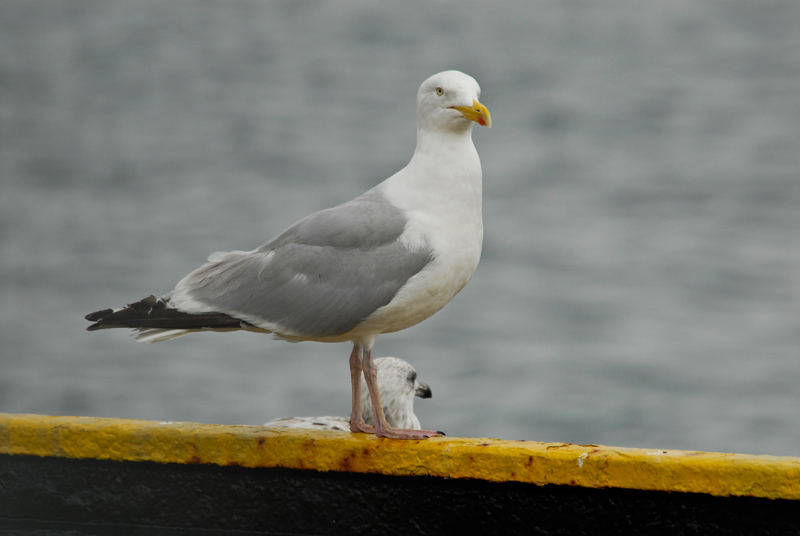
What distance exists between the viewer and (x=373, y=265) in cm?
413

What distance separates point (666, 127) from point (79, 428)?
25.8 metres

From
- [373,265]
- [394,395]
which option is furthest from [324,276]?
[394,395]

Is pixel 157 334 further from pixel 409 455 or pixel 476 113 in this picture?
pixel 476 113

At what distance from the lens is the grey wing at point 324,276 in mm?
4105

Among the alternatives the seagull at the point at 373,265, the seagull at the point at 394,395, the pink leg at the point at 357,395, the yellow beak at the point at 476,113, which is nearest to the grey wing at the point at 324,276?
the seagull at the point at 373,265

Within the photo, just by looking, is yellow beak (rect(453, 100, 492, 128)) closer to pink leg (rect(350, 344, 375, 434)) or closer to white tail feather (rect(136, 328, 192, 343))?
pink leg (rect(350, 344, 375, 434))

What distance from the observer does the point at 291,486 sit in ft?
14.0

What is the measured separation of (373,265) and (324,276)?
214 mm

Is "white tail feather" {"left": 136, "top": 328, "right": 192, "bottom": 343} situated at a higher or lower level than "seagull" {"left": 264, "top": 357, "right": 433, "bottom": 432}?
lower

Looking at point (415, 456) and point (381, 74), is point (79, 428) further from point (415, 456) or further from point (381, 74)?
point (381, 74)

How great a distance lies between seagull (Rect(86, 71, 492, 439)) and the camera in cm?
411

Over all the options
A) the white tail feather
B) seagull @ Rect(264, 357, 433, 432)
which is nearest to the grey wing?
the white tail feather

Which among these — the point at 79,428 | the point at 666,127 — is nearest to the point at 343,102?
the point at 666,127

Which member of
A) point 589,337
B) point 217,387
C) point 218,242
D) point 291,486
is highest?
point 218,242
